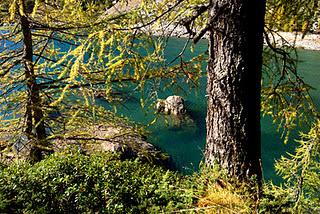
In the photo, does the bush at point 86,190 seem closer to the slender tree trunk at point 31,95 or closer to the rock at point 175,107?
the slender tree trunk at point 31,95

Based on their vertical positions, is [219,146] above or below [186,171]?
above

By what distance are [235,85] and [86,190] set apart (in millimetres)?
1716

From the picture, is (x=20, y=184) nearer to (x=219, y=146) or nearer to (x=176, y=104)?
(x=219, y=146)

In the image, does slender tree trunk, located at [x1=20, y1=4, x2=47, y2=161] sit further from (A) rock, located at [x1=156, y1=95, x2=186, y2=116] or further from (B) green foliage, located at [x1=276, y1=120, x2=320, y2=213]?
(A) rock, located at [x1=156, y1=95, x2=186, y2=116]

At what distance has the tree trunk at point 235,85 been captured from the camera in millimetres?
2875

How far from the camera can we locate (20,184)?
3.33 m

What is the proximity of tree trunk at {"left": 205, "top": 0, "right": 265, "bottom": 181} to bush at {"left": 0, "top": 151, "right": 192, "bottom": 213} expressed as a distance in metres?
0.55

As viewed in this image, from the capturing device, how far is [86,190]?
3.41m

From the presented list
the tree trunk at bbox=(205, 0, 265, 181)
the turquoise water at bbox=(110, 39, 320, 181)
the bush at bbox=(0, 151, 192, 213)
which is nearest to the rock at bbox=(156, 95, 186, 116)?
the turquoise water at bbox=(110, 39, 320, 181)

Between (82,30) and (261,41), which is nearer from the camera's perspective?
(261,41)

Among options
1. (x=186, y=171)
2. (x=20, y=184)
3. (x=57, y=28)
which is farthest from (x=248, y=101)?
(x=186, y=171)

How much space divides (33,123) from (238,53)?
147 inches

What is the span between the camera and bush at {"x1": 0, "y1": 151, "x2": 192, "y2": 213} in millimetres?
3162

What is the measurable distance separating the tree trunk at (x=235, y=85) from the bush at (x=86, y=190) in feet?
1.80
